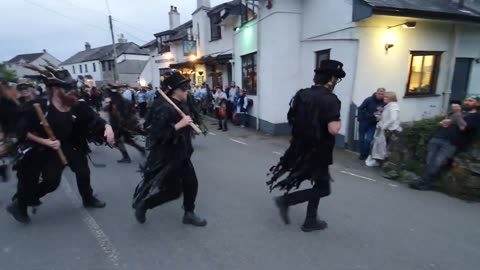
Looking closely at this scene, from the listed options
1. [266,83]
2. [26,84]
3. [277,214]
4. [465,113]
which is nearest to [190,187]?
[277,214]

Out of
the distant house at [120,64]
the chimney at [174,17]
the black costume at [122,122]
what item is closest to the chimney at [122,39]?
the distant house at [120,64]

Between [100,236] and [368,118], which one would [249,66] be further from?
[100,236]

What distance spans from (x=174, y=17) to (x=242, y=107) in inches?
705

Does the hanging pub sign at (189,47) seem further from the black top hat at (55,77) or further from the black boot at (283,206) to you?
the black boot at (283,206)

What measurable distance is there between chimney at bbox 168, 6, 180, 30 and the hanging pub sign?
724 cm

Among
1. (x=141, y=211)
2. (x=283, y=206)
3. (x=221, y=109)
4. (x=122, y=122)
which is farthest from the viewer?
(x=221, y=109)

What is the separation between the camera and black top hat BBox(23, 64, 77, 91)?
359cm

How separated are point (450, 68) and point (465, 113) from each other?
5.44 m

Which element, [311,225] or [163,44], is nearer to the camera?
[311,225]

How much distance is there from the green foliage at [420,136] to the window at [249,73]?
21.1 ft

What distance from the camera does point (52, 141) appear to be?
3529 millimetres

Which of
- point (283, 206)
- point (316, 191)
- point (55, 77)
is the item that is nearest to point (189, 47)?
point (55, 77)

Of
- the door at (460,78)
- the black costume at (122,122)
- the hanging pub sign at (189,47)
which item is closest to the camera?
the black costume at (122,122)

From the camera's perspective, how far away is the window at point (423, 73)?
28.1ft
